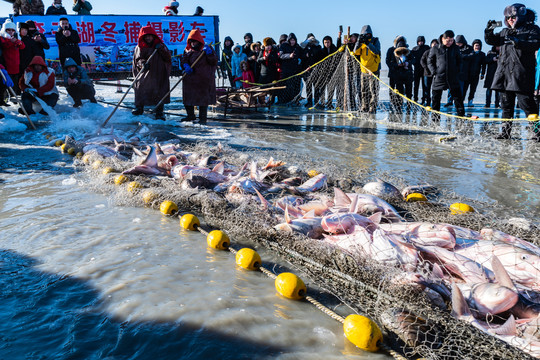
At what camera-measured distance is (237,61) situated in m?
15.9

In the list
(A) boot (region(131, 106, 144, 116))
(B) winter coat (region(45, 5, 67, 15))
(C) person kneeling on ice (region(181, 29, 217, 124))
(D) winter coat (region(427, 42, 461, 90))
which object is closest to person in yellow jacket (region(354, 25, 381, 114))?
(D) winter coat (region(427, 42, 461, 90))

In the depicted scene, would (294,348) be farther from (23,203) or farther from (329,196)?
(23,203)

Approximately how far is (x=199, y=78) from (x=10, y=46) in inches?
200

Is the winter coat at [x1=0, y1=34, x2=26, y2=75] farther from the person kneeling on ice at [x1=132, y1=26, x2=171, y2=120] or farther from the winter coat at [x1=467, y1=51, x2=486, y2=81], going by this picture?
the winter coat at [x1=467, y1=51, x2=486, y2=81]

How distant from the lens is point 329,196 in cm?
433

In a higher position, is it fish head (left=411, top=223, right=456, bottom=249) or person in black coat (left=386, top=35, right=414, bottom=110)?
person in black coat (left=386, top=35, right=414, bottom=110)

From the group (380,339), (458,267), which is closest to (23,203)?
(380,339)

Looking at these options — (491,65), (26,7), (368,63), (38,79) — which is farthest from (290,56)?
(26,7)

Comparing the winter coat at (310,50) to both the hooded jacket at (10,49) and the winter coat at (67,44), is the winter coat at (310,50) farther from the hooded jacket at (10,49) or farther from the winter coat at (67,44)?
the hooded jacket at (10,49)

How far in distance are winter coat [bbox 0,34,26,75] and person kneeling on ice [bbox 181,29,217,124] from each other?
4.55 metres

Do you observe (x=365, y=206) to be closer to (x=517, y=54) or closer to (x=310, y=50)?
(x=517, y=54)

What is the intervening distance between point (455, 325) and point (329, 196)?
2.25 m

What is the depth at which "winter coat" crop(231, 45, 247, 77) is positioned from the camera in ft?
51.7

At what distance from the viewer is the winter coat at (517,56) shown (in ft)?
24.6
